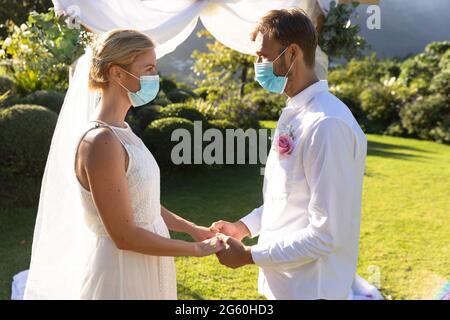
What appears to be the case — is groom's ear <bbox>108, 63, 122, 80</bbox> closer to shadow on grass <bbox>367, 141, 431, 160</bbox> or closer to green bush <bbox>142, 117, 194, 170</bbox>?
green bush <bbox>142, 117, 194, 170</bbox>

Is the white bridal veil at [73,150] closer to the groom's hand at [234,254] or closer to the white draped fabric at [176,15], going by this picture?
the white draped fabric at [176,15]

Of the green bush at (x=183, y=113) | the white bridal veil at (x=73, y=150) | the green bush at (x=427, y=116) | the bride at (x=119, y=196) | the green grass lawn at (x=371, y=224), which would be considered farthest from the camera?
the green bush at (x=427, y=116)

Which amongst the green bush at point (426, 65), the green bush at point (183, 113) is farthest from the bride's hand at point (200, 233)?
the green bush at point (426, 65)

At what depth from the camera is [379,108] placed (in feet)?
58.8

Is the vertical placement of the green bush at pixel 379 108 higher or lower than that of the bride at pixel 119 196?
higher

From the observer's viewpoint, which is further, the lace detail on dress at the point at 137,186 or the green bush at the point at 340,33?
the green bush at the point at 340,33

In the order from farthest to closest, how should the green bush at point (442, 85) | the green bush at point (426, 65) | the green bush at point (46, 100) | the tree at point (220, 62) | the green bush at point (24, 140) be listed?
the green bush at point (426, 65) < the green bush at point (442, 85) < the tree at point (220, 62) < the green bush at point (46, 100) < the green bush at point (24, 140)

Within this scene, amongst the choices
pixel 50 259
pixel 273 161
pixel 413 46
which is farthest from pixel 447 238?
pixel 413 46

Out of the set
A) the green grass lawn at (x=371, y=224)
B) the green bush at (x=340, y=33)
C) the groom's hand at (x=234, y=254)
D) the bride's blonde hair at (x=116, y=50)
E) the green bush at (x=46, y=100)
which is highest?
the green bush at (x=340, y=33)

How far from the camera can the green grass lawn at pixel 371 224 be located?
16.0 ft

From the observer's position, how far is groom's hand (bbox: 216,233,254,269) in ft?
7.29

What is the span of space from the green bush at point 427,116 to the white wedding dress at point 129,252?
1591 centimetres
